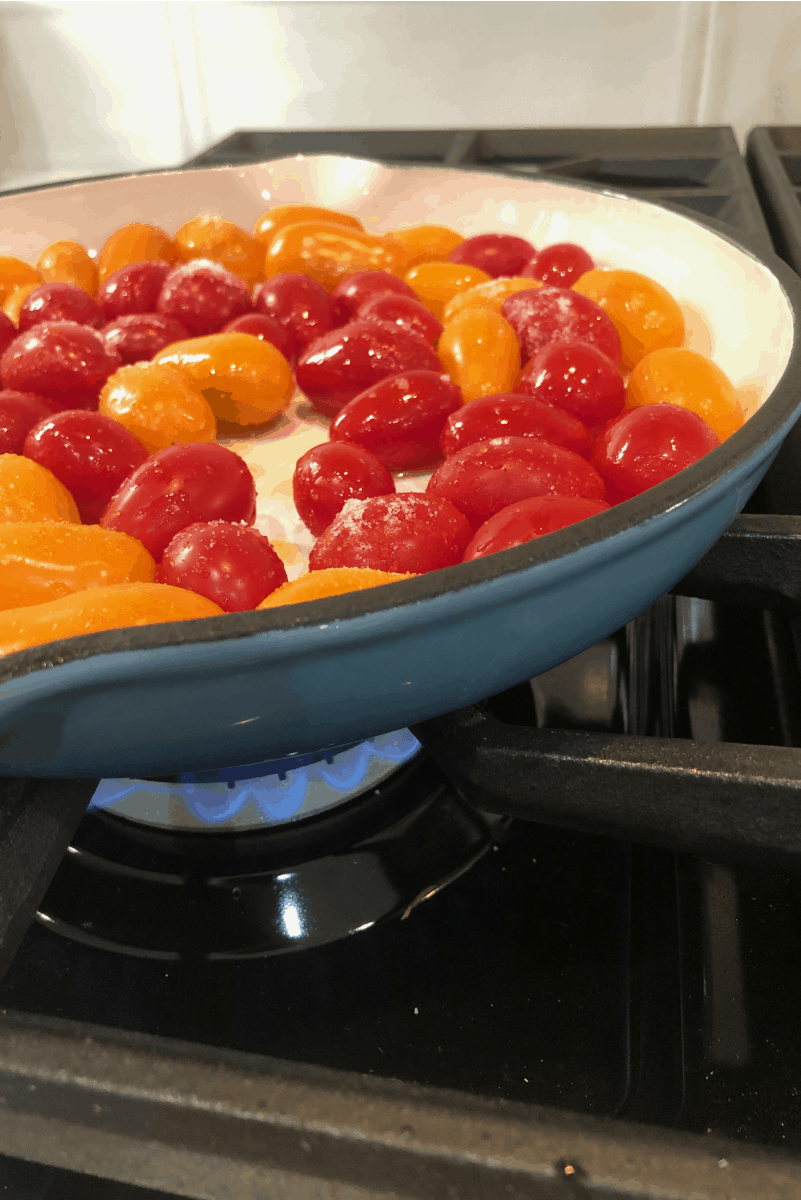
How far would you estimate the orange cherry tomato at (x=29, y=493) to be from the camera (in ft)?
1.48

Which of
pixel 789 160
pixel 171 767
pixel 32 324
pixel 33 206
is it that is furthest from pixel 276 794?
pixel 789 160

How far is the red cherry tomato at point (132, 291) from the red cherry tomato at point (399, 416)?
0.27 metres

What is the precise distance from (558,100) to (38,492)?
5.70 feet

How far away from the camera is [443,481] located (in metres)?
0.46

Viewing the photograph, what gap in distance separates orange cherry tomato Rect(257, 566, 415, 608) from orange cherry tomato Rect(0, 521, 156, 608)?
0.27 ft

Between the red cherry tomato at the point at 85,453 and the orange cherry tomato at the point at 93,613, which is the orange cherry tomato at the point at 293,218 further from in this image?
the orange cherry tomato at the point at 93,613

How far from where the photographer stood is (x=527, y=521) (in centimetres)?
39

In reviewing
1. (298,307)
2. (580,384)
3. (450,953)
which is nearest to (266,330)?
(298,307)

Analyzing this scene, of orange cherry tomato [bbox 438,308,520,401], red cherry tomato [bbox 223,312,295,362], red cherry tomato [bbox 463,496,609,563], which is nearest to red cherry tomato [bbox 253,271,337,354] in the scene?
red cherry tomato [bbox 223,312,295,362]

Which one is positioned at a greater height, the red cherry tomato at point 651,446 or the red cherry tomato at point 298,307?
the red cherry tomato at point 298,307

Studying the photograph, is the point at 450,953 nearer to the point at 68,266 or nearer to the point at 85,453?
the point at 85,453

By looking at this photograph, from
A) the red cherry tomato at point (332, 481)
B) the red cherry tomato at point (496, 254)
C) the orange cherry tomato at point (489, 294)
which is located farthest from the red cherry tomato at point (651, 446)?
the red cherry tomato at point (496, 254)

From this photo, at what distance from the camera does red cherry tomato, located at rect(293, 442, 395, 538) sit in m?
0.48

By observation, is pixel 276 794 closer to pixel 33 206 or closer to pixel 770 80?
pixel 33 206
